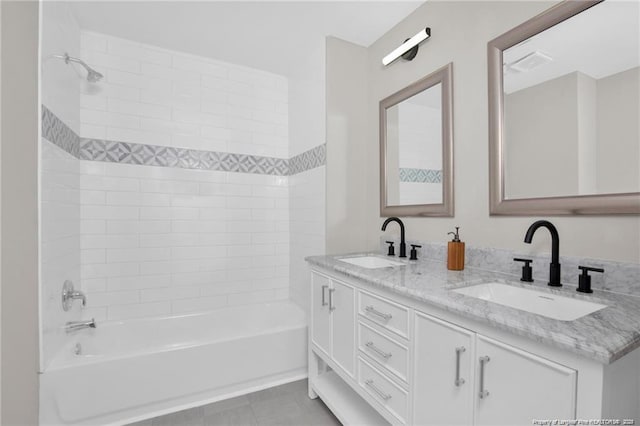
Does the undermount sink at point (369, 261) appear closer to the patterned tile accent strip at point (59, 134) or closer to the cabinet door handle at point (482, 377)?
the cabinet door handle at point (482, 377)

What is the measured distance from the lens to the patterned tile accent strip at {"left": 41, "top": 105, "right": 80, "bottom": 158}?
5.18 ft

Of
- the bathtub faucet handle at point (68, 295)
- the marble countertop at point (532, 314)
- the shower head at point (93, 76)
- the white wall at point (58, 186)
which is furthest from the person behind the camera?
the shower head at point (93, 76)

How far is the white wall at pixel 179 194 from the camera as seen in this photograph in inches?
88.4

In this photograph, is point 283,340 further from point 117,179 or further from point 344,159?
point 117,179

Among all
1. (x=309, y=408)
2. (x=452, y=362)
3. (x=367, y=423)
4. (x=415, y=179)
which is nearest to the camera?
(x=452, y=362)

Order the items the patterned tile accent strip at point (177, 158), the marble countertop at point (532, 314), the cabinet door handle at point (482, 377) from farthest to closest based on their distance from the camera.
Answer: the patterned tile accent strip at point (177, 158) < the cabinet door handle at point (482, 377) < the marble countertop at point (532, 314)

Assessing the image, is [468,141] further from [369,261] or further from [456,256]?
[369,261]

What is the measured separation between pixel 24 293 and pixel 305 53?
242 centimetres

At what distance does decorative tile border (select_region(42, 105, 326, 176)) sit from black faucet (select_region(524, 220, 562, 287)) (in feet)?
4.84

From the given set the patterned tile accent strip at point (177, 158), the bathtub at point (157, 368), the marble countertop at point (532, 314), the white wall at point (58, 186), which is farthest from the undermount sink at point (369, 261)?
the white wall at point (58, 186)

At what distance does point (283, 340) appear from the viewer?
6.88 feet

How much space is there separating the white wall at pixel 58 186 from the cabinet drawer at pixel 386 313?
66.1 inches

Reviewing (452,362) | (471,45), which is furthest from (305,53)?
(452,362)

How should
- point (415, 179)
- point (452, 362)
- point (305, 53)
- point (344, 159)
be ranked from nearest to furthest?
point (452, 362), point (415, 179), point (344, 159), point (305, 53)
